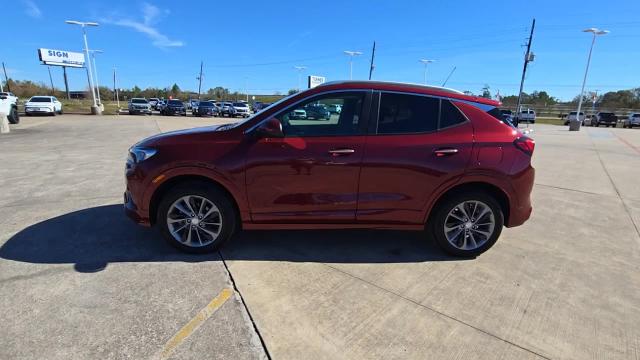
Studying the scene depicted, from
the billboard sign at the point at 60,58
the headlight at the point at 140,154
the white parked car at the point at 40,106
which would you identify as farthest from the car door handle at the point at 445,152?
the billboard sign at the point at 60,58

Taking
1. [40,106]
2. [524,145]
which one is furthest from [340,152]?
[40,106]

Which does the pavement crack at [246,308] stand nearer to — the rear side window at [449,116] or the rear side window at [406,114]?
the rear side window at [406,114]

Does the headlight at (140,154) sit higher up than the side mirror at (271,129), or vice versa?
the side mirror at (271,129)

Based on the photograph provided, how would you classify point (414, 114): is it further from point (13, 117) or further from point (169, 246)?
point (13, 117)

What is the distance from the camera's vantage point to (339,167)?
362cm

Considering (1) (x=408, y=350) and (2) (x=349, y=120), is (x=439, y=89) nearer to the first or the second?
(2) (x=349, y=120)

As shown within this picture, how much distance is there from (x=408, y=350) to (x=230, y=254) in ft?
7.00

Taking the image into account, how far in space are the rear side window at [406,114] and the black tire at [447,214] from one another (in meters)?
0.80

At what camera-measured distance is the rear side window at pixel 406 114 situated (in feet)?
12.2

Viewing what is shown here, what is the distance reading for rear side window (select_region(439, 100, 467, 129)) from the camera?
3.74 meters

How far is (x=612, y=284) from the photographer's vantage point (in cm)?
353

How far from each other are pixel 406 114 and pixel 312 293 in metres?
2.01

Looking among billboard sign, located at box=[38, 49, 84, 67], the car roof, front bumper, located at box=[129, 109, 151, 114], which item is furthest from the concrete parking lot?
billboard sign, located at box=[38, 49, 84, 67]

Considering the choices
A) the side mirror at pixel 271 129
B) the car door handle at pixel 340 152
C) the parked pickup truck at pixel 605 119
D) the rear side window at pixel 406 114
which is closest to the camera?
the side mirror at pixel 271 129
